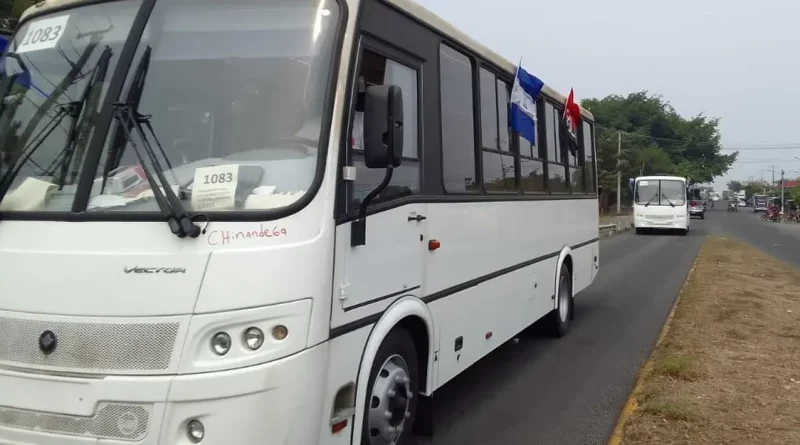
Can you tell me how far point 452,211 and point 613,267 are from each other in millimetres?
13177

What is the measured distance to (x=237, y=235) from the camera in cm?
335

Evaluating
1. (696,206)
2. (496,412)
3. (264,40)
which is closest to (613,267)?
(496,412)

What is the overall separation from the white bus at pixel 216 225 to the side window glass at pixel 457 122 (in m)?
0.46

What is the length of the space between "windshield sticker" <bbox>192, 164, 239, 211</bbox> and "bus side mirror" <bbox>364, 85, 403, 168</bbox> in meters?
0.67

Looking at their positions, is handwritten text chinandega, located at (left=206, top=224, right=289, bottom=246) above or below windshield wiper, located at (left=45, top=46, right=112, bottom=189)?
below

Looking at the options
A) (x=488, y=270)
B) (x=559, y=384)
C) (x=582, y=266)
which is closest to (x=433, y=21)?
(x=488, y=270)

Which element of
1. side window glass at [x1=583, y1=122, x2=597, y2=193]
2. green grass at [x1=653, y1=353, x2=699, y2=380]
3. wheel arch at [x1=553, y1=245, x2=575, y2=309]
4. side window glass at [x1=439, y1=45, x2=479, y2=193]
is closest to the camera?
side window glass at [x1=439, y1=45, x2=479, y2=193]

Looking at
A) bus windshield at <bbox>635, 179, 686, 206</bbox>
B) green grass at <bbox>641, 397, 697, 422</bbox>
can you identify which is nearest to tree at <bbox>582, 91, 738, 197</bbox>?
bus windshield at <bbox>635, 179, 686, 206</bbox>

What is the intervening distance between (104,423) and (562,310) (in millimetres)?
6863

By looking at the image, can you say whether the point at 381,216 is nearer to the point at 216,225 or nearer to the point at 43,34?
the point at 216,225

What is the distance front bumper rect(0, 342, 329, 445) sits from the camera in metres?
3.15

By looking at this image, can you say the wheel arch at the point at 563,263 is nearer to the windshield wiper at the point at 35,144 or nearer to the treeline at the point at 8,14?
the windshield wiper at the point at 35,144

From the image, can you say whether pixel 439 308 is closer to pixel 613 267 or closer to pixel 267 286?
pixel 267 286

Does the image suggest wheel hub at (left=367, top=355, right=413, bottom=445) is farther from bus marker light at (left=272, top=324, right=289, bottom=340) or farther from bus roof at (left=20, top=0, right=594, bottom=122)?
bus roof at (left=20, top=0, right=594, bottom=122)
